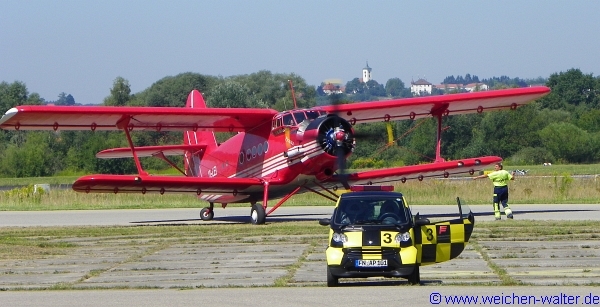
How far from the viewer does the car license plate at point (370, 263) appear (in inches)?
519

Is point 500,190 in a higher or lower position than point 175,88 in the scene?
lower

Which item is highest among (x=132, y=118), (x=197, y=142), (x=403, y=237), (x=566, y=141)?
(x=132, y=118)

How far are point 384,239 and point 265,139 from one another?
14.5 metres

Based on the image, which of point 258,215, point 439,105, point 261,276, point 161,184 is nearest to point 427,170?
Answer: point 439,105

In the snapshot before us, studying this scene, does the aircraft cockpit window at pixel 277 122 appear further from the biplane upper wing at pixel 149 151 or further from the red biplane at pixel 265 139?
the biplane upper wing at pixel 149 151

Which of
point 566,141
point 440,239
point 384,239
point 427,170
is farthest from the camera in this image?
point 566,141

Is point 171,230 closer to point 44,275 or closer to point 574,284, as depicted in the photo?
point 44,275

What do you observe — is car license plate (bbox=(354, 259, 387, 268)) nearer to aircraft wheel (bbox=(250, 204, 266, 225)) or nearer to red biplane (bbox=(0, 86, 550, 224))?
red biplane (bbox=(0, 86, 550, 224))

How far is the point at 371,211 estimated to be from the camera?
45.8ft

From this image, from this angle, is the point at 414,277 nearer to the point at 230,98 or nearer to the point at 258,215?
the point at 258,215

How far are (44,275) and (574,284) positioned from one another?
8625 millimetres

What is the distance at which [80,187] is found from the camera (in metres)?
25.5

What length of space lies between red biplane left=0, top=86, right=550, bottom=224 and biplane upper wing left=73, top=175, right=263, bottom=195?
27 millimetres

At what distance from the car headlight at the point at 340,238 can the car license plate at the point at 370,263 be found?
38 cm
